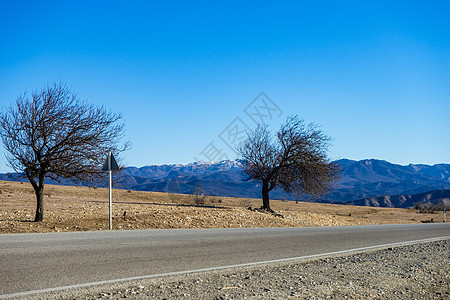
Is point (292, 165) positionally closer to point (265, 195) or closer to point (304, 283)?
point (265, 195)

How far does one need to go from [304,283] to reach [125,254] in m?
4.12

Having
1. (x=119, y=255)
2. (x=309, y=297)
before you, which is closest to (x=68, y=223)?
(x=119, y=255)

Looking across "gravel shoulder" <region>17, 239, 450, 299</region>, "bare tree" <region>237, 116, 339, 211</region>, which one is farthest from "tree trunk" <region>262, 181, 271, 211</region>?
"gravel shoulder" <region>17, 239, 450, 299</region>

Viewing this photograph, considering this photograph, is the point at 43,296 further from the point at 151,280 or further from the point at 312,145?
the point at 312,145

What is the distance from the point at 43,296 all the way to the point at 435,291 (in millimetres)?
6238

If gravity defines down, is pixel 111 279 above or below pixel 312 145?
below

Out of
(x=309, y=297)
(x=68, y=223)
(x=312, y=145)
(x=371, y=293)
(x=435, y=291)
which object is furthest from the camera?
(x=312, y=145)

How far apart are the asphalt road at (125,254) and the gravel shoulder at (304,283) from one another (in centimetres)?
60

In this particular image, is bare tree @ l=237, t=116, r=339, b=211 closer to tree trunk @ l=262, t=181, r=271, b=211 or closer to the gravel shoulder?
tree trunk @ l=262, t=181, r=271, b=211

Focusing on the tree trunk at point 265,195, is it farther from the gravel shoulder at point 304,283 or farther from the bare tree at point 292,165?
the gravel shoulder at point 304,283

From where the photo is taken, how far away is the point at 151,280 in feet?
21.5

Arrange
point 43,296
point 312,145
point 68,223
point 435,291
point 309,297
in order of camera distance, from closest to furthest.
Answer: point 43,296, point 309,297, point 435,291, point 68,223, point 312,145

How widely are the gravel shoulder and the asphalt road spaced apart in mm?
603

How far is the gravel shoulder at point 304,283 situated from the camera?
19.2 feet
